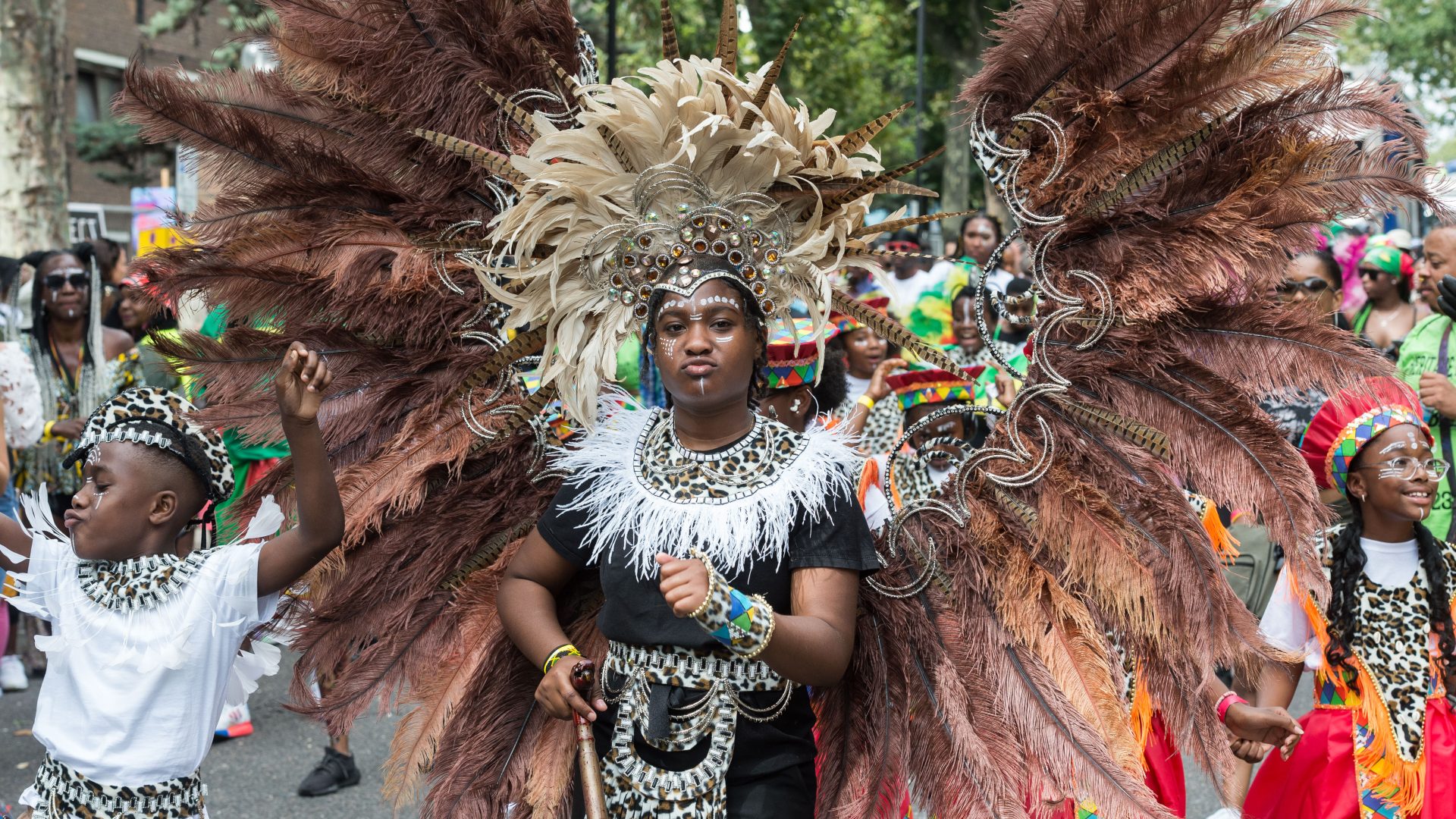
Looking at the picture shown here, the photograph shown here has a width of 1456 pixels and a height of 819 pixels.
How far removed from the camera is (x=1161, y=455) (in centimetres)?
289

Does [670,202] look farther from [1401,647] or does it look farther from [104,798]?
[1401,647]

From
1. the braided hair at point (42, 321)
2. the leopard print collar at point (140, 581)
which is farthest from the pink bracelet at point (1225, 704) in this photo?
the braided hair at point (42, 321)

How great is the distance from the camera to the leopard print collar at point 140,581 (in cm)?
284

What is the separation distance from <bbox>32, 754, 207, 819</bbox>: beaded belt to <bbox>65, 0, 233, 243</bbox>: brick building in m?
23.2

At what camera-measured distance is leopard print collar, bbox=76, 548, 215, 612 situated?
2.84 metres

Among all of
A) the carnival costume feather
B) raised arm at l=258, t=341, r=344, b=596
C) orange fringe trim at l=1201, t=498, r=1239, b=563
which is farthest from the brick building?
orange fringe trim at l=1201, t=498, r=1239, b=563

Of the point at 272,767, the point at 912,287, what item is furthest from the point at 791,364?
the point at 912,287

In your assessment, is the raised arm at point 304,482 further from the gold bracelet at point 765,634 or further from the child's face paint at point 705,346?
the gold bracelet at point 765,634

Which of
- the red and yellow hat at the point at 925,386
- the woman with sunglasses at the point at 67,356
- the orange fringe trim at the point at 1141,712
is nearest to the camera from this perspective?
the orange fringe trim at the point at 1141,712

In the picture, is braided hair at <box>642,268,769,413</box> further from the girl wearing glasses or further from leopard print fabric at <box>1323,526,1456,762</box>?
leopard print fabric at <box>1323,526,1456,762</box>

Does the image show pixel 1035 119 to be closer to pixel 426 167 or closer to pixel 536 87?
pixel 536 87

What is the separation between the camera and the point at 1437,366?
214 inches

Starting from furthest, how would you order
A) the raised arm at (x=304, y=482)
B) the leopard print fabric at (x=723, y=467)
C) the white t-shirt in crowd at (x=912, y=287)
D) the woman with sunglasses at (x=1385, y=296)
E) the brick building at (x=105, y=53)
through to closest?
the brick building at (x=105, y=53) < the white t-shirt in crowd at (x=912, y=287) < the woman with sunglasses at (x=1385, y=296) < the leopard print fabric at (x=723, y=467) < the raised arm at (x=304, y=482)

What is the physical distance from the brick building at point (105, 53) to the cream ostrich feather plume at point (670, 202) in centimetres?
2333
